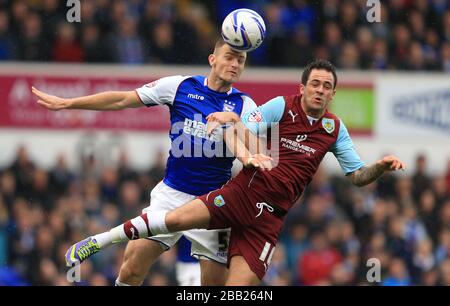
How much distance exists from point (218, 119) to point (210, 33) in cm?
996

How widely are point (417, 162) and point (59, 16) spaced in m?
6.67

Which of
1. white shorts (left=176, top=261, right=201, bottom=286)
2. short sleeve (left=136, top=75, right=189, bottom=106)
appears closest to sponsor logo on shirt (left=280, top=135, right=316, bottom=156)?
short sleeve (left=136, top=75, right=189, bottom=106)

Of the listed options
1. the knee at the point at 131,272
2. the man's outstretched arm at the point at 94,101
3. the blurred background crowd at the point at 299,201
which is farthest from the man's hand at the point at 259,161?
the blurred background crowd at the point at 299,201

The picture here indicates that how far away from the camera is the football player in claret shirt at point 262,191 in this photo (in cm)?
959

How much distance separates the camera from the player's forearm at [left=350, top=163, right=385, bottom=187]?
9.60 m

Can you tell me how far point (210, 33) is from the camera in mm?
19172

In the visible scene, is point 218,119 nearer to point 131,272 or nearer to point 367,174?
point 367,174

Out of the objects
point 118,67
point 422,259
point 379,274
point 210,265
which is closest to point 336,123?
point 210,265

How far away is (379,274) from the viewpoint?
1578 cm

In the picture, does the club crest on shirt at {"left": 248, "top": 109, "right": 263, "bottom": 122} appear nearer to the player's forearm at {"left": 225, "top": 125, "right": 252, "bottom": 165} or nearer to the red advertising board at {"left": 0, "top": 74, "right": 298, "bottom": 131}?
the player's forearm at {"left": 225, "top": 125, "right": 252, "bottom": 165}

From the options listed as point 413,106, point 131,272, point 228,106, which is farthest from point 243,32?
point 413,106

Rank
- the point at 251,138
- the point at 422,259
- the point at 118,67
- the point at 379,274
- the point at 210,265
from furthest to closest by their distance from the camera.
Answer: the point at 118,67 < the point at 422,259 < the point at 379,274 < the point at 210,265 < the point at 251,138

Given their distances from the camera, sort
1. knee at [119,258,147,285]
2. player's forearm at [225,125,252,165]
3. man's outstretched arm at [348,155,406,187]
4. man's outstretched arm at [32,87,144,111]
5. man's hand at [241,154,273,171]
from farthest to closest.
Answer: knee at [119,258,147,285]
man's outstretched arm at [32,87,144,111]
man's outstretched arm at [348,155,406,187]
player's forearm at [225,125,252,165]
man's hand at [241,154,273,171]

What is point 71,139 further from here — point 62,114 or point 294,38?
point 294,38
